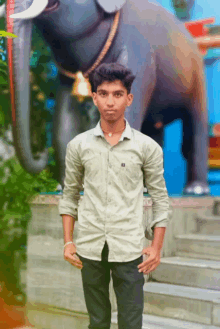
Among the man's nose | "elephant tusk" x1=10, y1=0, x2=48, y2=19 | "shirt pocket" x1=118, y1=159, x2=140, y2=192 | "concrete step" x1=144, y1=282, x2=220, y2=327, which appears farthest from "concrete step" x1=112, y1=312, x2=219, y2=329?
"elephant tusk" x1=10, y1=0, x2=48, y2=19

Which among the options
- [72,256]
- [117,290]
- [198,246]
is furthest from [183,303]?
[72,256]

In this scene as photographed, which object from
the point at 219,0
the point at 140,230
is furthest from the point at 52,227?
the point at 219,0

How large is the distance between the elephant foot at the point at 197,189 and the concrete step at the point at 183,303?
3.32 ft

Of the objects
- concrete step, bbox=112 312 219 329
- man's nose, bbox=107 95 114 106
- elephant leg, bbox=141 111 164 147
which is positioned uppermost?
elephant leg, bbox=141 111 164 147

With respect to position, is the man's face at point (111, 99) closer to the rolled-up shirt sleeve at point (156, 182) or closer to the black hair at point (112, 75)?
the black hair at point (112, 75)

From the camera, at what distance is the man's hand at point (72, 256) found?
6.04 feet

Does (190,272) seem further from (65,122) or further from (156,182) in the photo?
(156,182)

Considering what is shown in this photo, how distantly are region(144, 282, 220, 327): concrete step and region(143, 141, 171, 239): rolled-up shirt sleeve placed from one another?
1.18 m

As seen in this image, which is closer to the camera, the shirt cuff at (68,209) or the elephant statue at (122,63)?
the shirt cuff at (68,209)

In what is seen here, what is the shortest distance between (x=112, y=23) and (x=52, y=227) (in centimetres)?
142

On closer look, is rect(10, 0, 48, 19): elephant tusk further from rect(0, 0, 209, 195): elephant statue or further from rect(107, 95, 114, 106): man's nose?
rect(107, 95, 114, 106): man's nose

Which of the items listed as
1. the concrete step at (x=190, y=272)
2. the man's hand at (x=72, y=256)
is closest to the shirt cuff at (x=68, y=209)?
the man's hand at (x=72, y=256)

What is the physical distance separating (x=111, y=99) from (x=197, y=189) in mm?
2403

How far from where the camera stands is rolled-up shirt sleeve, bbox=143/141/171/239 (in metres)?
1.84
